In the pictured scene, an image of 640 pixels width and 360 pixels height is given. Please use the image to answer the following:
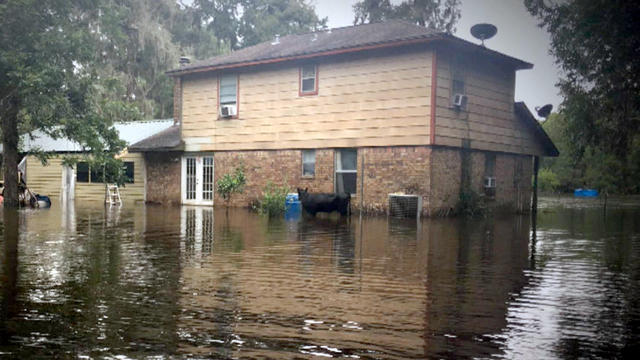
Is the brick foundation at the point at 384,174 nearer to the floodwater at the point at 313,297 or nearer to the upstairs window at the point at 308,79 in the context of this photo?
the upstairs window at the point at 308,79

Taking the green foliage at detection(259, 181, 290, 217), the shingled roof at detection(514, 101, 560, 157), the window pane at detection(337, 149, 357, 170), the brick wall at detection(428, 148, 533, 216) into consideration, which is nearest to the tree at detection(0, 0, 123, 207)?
the green foliage at detection(259, 181, 290, 217)

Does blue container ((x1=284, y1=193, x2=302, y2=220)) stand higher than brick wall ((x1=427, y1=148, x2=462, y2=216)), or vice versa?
brick wall ((x1=427, y1=148, x2=462, y2=216))

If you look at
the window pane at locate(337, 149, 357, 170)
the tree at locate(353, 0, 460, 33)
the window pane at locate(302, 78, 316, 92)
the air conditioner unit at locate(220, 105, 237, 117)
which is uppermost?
the tree at locate(353, 0, 460, 33)

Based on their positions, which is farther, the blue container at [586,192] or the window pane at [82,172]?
the blue container at [586,192]

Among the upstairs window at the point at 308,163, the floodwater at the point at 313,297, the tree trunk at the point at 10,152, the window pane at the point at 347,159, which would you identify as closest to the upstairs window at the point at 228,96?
the upstairs window at the point at 308,163

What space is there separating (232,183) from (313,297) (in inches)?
659

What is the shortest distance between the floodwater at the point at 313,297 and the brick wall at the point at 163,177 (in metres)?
13.6

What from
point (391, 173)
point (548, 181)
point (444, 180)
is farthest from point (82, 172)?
point (548, 181)

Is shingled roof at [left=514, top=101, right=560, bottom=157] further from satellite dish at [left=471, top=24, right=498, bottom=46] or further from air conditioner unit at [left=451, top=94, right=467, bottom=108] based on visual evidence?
air conditioner unit at [left=451, top=94, right=467, bottom=108]

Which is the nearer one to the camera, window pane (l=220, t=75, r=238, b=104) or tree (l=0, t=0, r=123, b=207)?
tree (l=0, t=0, r=123, b=207)

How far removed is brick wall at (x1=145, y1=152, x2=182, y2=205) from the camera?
85.1 ft

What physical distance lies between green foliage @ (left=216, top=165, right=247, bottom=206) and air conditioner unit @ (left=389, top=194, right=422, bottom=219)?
263 inches

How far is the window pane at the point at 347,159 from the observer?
67.9 ft

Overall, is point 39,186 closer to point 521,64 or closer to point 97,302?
point 521,64
